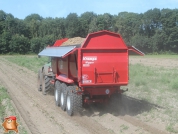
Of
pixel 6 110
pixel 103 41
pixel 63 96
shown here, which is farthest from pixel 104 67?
pixel 6 110

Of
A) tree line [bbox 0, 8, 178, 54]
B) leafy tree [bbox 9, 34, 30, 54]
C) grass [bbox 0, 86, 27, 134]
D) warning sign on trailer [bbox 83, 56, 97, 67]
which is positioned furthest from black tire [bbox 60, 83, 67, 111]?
leafy tree [bbox 9, 34, 30, 54]

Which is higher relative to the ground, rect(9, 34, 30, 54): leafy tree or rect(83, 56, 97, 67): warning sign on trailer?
rect(9, 34, 30, 54): leafy tree

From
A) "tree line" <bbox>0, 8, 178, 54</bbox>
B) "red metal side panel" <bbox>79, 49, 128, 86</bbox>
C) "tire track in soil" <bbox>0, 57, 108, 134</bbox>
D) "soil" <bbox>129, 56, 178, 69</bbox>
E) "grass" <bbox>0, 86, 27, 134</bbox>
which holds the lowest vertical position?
"tire track in soil" <bbox>0, 57, 108, 134</bbox>

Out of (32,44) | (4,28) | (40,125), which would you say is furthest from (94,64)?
(4,28)

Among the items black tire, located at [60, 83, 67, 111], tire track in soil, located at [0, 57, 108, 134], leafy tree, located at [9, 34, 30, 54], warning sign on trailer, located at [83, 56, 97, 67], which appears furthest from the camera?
leafy tree, located at [9, 34, 30, 54]

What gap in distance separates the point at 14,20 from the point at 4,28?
6.98 metres

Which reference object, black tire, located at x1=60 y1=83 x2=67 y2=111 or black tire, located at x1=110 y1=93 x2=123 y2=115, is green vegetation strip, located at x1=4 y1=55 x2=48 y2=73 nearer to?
black tire, located at x1=60 y1=83 x2=67 y2=111

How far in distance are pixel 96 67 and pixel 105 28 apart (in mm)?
64792

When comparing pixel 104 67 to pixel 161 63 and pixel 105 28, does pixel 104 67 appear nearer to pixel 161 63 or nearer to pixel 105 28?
pixel 161 63

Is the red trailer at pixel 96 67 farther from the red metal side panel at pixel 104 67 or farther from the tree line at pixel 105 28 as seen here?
the tree line at pixel 105 28

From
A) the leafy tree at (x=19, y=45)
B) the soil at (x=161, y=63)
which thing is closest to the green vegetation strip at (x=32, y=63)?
the soil at (x=161, y=63)

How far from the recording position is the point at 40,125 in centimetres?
852

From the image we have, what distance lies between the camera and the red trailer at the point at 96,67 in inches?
365

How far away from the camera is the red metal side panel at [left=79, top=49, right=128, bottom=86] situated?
30.5ft
